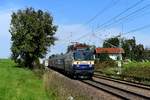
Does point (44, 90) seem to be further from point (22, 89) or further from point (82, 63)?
point (82, 63)

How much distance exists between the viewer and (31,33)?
87.2 metres

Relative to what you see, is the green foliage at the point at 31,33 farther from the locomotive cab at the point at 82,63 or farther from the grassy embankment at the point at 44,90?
the grassy embankment at the point at 44,90

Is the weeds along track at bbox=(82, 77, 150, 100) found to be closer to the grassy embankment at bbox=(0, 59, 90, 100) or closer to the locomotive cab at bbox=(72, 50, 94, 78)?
the grassy embankment at bbox=(0, 59, 90, 100)

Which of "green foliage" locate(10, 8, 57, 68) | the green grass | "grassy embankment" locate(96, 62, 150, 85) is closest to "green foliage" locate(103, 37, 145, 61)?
"grassy embankment" locate(96, 62, 150, 85)

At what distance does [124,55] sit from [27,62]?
83.7m

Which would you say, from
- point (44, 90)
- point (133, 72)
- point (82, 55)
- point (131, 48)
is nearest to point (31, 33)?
point (133, 72)

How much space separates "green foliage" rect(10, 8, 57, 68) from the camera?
286 ft

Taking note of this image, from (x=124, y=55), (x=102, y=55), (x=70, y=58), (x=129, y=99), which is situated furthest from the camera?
(x=124, y=55)

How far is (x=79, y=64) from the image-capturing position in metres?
49.1

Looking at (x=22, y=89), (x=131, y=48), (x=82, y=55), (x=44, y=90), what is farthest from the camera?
(x=131, y=48)

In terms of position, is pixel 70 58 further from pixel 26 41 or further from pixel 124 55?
pixel 124 55

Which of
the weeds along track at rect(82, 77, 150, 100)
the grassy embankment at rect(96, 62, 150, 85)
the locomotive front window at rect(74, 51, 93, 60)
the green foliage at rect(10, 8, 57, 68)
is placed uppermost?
the green foliage at rect(10, 8, 57, 68)

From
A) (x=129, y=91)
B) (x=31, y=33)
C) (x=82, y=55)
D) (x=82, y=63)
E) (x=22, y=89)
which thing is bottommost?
(x=129, y=91)

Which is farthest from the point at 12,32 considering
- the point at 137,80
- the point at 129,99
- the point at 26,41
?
the point at 129,99
